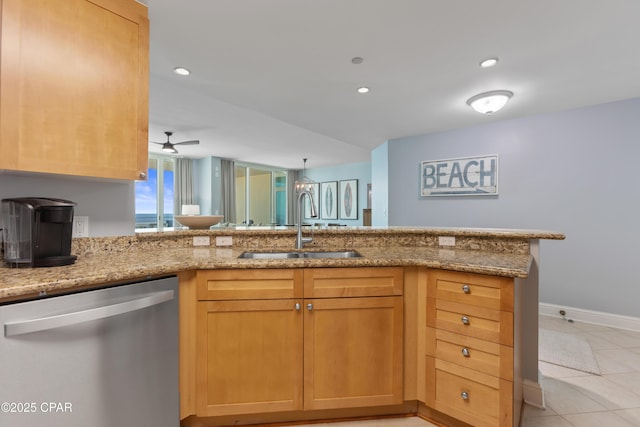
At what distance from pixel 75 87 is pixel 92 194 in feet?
1.95

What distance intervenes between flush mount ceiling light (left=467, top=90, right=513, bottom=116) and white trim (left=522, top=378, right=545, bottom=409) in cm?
234

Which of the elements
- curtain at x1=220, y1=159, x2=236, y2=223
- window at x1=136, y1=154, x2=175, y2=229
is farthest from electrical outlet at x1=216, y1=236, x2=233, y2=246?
curtain at x1=220, y1=159, x2=236, y2=223

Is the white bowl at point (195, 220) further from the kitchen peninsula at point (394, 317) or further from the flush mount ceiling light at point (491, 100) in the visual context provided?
the flush mount ceiling light at point (491, 100)

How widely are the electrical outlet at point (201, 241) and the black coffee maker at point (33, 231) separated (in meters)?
0.80

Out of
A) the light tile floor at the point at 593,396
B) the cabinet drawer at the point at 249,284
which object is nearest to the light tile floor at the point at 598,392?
the light tile floor at the point at 593,396

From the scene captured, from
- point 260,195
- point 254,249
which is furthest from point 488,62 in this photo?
point 260,195

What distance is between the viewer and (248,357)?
1.49 m

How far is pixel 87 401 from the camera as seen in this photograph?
1087 millimetres

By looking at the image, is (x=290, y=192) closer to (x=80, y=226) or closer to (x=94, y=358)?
(x=80, y=226)

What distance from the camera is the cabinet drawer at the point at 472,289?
132cm

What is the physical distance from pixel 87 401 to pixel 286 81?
253cm

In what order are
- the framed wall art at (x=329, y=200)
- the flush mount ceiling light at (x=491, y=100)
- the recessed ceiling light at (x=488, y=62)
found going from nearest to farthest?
1. the recessed ceiling light at (x=488, y=62)
2. the flush mount ceiling light at (x=491, y=100)
3. the framed wall art at (x=329, y=200)

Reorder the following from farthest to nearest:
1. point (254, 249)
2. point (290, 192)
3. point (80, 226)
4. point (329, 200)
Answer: point (290, 192) < point (329, 200) < point (254, 249) < point (80, 226)

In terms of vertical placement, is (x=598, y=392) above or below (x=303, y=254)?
below
